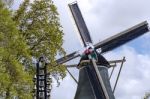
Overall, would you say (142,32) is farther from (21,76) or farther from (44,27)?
(21,76)

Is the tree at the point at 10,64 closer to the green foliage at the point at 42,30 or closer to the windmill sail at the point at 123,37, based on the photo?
the green foliage at the point at 42,30

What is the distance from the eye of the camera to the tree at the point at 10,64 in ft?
103

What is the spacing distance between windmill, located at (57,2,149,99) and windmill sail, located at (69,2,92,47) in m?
0.16

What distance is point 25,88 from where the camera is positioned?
3325cm

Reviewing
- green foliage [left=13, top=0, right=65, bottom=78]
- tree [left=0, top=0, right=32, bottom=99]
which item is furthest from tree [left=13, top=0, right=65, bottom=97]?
tree [left=0, top=0, right=32, bottom=99]

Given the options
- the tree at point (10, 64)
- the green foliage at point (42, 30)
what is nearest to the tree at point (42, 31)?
the green foliage at point (42, 30)

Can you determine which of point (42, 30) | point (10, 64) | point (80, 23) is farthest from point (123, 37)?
point (10, 64)

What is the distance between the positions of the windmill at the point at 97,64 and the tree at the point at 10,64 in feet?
36.3

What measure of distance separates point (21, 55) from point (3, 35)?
3.59 meters

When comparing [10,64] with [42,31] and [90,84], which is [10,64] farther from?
[90,84]

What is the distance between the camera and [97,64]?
1795 inches

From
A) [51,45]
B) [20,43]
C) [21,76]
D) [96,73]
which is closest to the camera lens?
[21,76]

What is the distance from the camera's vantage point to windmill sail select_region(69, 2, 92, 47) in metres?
48.9

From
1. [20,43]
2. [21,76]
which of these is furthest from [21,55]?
[21,76]
